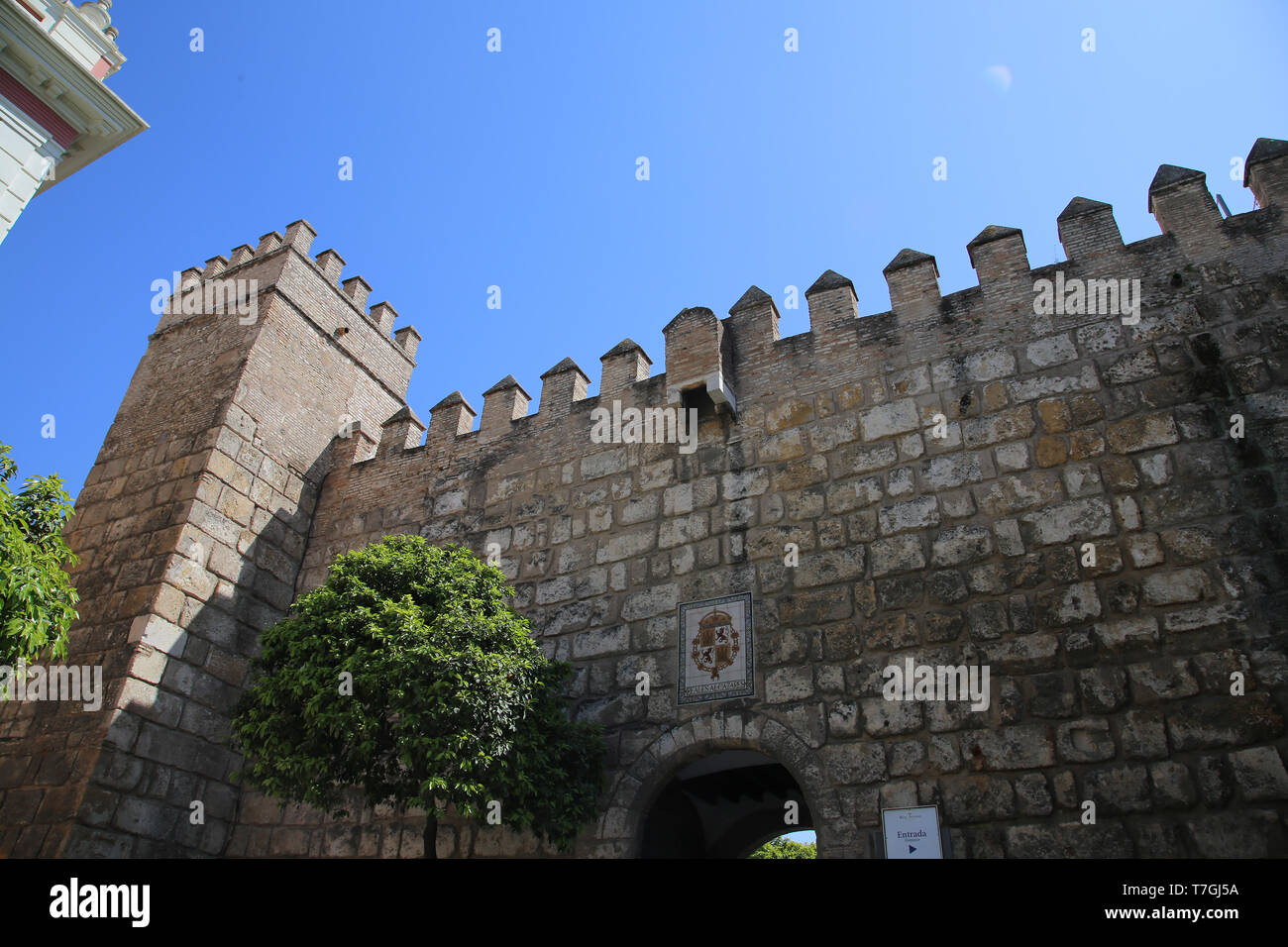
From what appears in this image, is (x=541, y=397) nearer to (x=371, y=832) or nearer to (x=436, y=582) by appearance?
(x=436, y=582)

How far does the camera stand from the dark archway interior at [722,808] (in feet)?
25.1

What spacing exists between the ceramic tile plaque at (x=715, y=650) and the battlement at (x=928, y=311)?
1.96 m

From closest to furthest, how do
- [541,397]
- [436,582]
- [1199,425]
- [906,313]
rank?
[1199,425], [436,582], [906,313], [541,397]

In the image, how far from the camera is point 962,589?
6289 millimetres

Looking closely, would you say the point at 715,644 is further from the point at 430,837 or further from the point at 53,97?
the point at 53,97

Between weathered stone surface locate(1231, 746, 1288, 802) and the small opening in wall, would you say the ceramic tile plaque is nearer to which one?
the small opening in wall

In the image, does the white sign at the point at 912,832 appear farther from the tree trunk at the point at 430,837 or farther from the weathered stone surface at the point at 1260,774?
the tree trunk at the point at 430,837

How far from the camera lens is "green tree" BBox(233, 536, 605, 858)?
227 inches

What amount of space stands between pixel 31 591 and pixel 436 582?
264 cm

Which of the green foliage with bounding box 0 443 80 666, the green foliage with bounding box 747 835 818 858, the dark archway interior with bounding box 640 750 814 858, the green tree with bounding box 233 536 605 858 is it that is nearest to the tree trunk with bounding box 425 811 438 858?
the green tree with bounding box 233 536 605 858

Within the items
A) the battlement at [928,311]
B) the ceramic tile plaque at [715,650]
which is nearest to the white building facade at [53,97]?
the battlement at [928,311]

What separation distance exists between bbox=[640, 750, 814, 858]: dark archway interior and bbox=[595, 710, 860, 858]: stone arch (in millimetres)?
402
